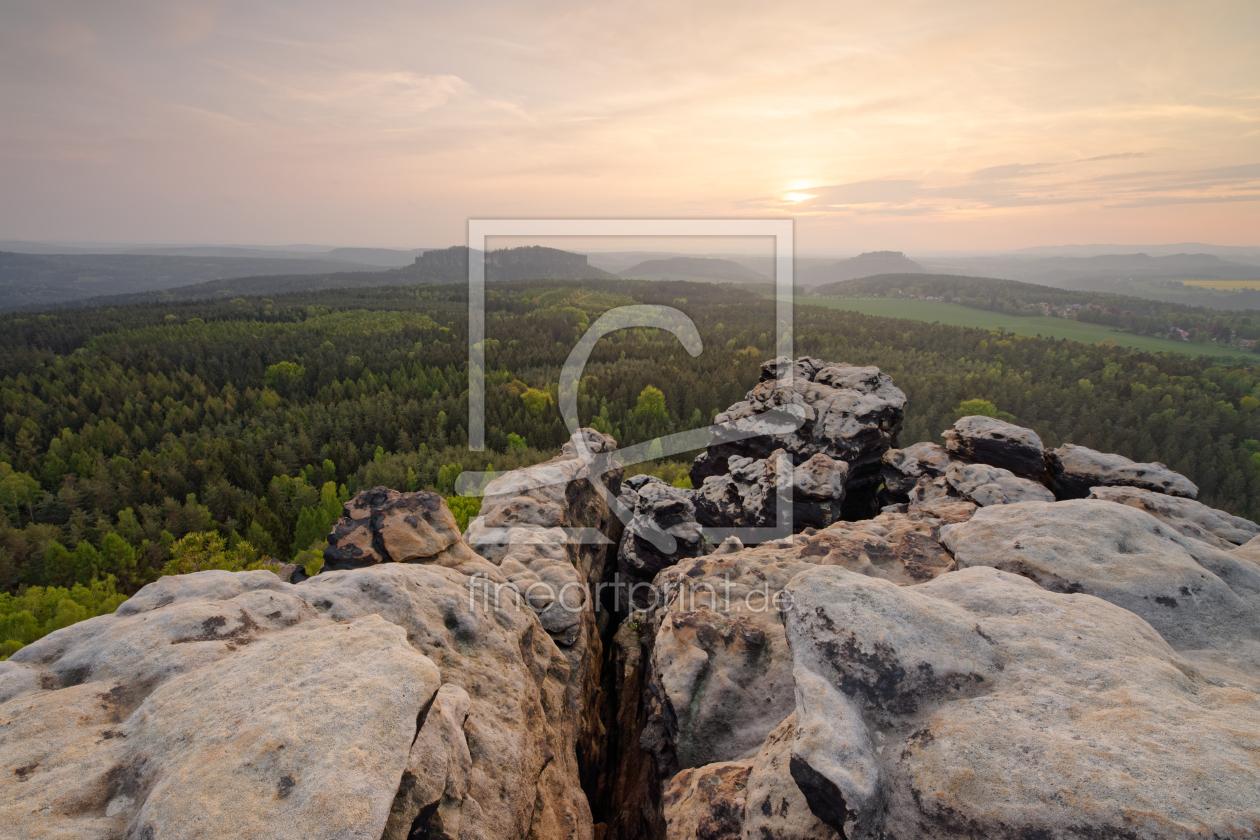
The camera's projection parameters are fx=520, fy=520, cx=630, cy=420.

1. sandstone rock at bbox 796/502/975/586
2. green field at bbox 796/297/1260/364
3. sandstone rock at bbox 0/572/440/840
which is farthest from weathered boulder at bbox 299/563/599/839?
green field at bbox 796/297/1260/364

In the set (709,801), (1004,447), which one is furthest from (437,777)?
(1004,447)

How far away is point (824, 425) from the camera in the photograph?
2188cm

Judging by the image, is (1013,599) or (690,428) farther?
(690,428)

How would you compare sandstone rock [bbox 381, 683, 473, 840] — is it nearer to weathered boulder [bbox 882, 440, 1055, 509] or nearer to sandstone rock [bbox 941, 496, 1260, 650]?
sandstone rock [bbox 941, 496, 1260, 650]

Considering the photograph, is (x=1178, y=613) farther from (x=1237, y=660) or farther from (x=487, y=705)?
(x=487, y=705)

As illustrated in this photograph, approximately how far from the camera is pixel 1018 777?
5.09 meters

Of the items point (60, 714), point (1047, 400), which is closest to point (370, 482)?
point (60, 714)

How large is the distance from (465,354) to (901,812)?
86.7 meters

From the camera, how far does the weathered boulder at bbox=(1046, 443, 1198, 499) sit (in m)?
15.2

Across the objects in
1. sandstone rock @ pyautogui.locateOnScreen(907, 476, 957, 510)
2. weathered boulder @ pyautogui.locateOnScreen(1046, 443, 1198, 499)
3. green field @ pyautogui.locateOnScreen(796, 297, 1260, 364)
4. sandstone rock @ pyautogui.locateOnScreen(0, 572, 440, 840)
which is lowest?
sandstone rock @ pyautogui.locateOnScreen(907, 476, 957, 510)

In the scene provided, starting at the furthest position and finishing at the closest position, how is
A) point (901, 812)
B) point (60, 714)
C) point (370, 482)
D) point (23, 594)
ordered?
point (370, 482), point (23, 594), point (60, 714), point (901, 812)

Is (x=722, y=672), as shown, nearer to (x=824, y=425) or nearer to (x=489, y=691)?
(x=489, y=691)

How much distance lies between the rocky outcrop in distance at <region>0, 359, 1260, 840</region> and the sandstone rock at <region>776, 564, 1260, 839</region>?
26mm

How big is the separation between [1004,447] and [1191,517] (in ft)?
15.9
